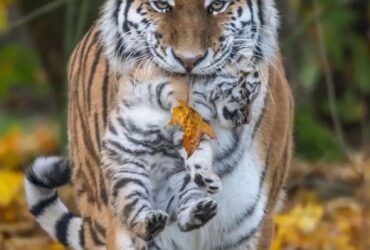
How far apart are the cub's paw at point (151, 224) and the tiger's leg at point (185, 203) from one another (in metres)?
0.11

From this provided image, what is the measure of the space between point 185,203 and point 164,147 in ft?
0.87

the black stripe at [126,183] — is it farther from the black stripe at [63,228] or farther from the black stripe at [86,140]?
the black stripe at [63,228]

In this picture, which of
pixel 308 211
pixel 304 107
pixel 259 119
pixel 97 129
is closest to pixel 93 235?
pixel 97 129

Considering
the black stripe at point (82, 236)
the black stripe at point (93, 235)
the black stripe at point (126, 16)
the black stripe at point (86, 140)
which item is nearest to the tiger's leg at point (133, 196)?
the black stripe at point (126, 16)

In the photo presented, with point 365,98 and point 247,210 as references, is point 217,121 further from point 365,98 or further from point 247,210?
point 365,98

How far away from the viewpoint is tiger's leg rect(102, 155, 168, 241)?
586 centimetres

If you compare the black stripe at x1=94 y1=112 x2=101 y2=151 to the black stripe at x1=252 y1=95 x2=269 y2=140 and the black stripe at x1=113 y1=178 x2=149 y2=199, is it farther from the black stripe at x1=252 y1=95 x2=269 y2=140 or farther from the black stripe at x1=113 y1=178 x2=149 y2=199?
the black stripe at x1=113 y1=178 x2=149 y2=199

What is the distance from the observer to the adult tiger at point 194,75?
20.1ft

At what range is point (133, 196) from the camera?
19.8ft

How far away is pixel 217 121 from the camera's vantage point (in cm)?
618

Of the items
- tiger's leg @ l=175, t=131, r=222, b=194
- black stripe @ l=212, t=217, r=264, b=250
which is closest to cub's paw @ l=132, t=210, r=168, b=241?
tiger's leg @ l=175, t=131, r=222, b=194

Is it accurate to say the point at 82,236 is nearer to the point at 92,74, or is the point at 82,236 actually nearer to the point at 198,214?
the point at 92,74

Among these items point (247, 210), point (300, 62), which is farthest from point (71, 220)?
point (300, 62)

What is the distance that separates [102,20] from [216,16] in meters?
0.71
